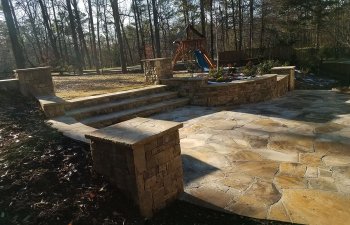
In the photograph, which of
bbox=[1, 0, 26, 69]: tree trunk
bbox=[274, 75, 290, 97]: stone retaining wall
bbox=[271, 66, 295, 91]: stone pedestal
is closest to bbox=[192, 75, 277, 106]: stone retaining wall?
bbox=[274, 75, 290, 97]: stone retaining wall

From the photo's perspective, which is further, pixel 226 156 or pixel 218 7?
pixel 218 7

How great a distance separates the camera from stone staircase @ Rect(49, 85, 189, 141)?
201 inches

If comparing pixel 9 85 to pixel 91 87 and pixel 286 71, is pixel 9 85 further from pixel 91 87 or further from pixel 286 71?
pixel 286 71

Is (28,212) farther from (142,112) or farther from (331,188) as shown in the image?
(142,112)

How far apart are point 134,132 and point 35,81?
454 centimetres

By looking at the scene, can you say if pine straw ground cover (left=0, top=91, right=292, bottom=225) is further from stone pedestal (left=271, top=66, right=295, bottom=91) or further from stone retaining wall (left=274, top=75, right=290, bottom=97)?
stone pedestal (left=271, top=66, right=295, bottom=91)

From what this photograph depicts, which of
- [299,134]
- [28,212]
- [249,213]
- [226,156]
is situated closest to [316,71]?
[299,134]

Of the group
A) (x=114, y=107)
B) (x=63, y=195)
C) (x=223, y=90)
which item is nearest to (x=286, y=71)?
(x=223, y=90)

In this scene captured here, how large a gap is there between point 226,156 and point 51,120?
321 cm

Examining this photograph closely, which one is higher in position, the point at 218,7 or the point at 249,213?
the point at 218,7

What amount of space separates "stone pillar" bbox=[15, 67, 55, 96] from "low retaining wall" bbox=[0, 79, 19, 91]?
0.17 metres

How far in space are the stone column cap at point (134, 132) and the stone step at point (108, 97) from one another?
330cm

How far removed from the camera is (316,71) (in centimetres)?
1672

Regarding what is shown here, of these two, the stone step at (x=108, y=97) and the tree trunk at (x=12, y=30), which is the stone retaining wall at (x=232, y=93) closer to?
the stone step at (x=108, y=97)
